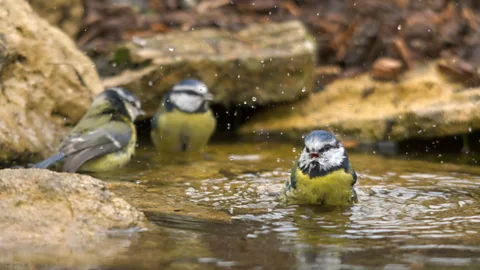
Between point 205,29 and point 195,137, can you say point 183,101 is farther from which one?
point 205,29

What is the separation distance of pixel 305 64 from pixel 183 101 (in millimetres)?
1399

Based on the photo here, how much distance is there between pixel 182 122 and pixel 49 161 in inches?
76.9

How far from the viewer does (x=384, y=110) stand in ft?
25.7

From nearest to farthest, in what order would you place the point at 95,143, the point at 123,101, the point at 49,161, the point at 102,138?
the point at 49,161
the point at 95,143
the point at 102,138
the point at 123,101

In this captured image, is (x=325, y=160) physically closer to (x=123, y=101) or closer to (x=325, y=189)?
(x=325, y=189)

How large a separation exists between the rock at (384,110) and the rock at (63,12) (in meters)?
2.16

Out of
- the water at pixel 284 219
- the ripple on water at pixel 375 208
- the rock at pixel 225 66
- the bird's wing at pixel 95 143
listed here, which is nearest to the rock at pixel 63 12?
the rock at pixel 225 66

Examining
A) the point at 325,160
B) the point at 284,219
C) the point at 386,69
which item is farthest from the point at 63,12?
the point at 284,219

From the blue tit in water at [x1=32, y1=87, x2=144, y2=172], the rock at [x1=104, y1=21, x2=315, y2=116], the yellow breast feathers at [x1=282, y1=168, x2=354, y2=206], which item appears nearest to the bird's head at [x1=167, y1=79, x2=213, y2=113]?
the rock at [x1=104, y1=21, x2=315, y2=116]

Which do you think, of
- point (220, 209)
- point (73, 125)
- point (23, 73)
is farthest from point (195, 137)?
point (220, 209)

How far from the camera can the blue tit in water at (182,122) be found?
25.4ft

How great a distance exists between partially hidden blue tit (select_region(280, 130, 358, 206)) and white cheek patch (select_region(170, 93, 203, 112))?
2604mm

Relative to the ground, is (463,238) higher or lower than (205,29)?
lower

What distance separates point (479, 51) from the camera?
821 cm
